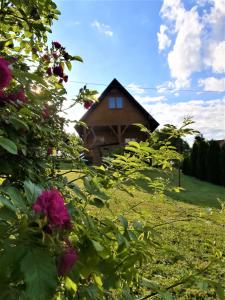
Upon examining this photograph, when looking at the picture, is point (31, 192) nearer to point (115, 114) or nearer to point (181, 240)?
point (181, 240)

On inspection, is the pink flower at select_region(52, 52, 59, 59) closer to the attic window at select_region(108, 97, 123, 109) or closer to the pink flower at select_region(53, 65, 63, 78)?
the pink flower at select_region(53, 65, 63, 78)

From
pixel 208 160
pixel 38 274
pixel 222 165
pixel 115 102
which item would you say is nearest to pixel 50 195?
pixel 38 274

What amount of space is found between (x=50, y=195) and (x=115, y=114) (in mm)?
24052

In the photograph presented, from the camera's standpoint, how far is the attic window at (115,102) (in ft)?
80.9

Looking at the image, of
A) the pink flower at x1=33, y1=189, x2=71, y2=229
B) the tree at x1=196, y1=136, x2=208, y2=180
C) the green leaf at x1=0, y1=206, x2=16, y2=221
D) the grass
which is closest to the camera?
the pink flower at x1=33, y1=189, x2=71, y2=229

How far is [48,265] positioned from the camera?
2.55 ft

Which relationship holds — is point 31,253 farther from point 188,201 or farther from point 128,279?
point 188,201

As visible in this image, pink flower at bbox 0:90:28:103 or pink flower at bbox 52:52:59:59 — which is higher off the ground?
pink flower at bbox 52:52:59:59

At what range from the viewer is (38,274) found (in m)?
0.76

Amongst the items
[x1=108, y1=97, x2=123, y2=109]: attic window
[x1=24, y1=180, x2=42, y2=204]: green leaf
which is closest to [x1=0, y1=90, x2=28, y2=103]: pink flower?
[x1=24, y1=180, x2=42, y2=204]: green leaf

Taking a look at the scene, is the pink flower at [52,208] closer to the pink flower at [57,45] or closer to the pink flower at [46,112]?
the pink flower at [46,112]

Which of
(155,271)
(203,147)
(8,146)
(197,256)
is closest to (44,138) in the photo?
(8,146)

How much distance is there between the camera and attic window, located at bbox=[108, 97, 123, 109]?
80.9 ft

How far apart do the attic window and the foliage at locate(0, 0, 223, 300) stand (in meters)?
22.4
